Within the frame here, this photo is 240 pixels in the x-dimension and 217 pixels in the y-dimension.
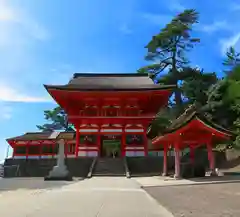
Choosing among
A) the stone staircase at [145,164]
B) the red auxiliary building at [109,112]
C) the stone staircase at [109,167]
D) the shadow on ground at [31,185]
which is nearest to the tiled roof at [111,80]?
the red auxiliary building at [109,112]

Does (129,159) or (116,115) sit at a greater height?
(116,115)

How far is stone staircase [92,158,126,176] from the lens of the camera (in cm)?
2155

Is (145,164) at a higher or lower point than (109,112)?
lower

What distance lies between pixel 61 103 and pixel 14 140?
8.14 meters

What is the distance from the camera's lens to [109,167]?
902 inches

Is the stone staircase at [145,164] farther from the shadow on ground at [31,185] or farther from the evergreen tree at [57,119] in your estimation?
the evergreen tree at [57,119]

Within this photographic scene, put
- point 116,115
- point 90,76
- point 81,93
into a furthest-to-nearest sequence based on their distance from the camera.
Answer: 1. point 90,76
2. point 116,115
3. point 81,93

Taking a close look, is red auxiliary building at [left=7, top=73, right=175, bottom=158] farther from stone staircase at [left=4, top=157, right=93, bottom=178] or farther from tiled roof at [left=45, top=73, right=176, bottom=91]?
stone staircase at [left=4, top=157, right=93, bottom=178]

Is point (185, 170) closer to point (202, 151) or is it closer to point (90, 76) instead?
point (202, 151)

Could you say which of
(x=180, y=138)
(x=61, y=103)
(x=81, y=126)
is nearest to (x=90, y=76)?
(x=61, y=103)

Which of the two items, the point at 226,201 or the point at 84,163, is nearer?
the point at 226,201

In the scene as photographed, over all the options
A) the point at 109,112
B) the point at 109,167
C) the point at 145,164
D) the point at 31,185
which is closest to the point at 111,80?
the point at 109,112

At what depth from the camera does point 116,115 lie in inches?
1133

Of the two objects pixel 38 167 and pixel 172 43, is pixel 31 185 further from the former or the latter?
pixel 172 43
